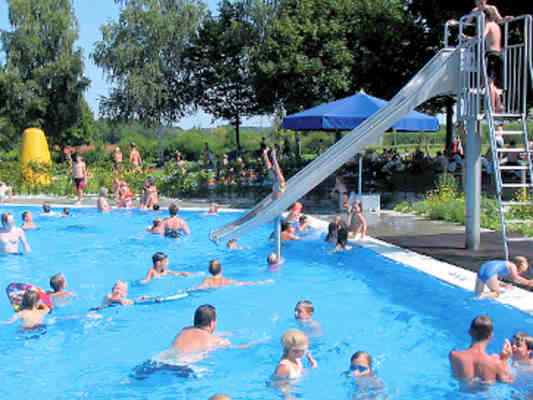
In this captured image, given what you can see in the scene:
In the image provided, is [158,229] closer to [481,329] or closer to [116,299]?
[116,299]

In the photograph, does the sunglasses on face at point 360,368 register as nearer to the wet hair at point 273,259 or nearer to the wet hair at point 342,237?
the wet hair at point 273,259

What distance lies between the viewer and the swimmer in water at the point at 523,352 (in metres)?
5.96

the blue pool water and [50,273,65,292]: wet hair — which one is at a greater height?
[50,273,65,292]: wet hair

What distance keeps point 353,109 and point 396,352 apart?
9367 millimetres

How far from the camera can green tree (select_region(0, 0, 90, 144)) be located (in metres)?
40.7

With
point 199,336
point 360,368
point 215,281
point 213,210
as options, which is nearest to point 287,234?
point 215,281

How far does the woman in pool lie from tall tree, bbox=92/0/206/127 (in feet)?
119

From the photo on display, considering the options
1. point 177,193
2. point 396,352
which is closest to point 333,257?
point 396,352

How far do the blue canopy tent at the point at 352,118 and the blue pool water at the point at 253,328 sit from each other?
3.77 m

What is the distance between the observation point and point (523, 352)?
5980mm

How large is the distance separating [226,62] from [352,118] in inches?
1020

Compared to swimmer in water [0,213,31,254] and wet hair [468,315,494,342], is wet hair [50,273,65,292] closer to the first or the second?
swimmer in water [0,213,31,254]

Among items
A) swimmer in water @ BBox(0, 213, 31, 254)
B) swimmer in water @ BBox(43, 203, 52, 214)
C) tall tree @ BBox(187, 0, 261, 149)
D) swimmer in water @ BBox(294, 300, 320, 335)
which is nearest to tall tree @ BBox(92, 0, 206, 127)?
tall tree @ BBox(187, 0, 261, 149)

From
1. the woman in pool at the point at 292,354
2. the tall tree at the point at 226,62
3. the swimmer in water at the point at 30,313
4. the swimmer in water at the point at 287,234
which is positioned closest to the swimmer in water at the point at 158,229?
the swimmer in water at the point at 287,234
